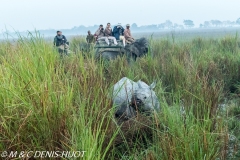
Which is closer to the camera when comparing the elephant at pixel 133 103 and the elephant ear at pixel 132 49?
the elephant at pixel 133 103

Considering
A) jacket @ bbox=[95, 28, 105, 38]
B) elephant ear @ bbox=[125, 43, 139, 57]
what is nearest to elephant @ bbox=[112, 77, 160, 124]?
elephant ear @ bbox=[125, 43, 139, 57]

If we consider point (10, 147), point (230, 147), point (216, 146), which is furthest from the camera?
point (230, 147)

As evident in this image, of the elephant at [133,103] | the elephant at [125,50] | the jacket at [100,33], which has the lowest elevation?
the elephant at [133,103]

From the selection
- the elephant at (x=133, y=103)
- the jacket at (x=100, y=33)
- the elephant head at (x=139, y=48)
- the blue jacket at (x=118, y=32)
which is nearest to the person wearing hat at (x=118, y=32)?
the blue jacket at (x=118, y=32)

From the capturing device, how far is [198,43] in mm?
12008

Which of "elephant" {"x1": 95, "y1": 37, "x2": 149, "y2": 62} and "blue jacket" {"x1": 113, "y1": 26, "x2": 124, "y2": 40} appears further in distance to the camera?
"blue jacket" {"x1": 113, "y1": 26, "x2": 124, "y2": 40}

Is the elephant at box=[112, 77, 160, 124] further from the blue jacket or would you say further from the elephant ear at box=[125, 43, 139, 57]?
the blue jacket

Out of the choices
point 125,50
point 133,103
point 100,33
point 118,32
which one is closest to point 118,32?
point 118,32

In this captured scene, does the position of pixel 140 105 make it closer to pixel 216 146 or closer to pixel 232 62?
pixel 216 146

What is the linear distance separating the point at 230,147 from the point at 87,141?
5.32ft

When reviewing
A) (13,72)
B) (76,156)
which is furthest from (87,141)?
(13,72)

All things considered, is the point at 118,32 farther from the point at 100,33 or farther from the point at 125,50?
the point at 125,50

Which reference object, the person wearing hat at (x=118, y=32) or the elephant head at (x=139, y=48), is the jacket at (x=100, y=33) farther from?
the elephant head at (x=139, y=48)

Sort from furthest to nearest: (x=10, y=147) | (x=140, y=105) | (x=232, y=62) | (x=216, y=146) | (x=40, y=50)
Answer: (x=232, y=62), (x=140, y=105), (x=40, y=50), (x=216, y=146), (x=10, y=147)
